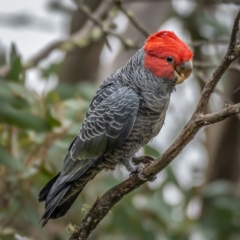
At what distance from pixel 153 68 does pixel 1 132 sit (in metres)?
0.92

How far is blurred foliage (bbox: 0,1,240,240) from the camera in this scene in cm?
239

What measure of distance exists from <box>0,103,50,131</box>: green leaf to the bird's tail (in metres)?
0.36

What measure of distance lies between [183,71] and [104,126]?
0.36 metres

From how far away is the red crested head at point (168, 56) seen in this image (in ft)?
6.09

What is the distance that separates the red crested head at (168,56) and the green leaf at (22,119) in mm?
579

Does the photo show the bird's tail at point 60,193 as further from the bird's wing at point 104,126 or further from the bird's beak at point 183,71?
the bird's beak at point 183,71

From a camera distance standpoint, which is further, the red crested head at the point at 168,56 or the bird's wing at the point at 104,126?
the bird's wing at the point at 104,126

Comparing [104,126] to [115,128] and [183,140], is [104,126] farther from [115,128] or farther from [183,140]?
[183,140]

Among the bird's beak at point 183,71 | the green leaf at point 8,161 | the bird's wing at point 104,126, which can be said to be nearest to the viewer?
the bird's beak at point 183,71

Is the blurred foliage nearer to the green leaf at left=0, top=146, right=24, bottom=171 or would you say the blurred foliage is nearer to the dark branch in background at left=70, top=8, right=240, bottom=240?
the green leaf at left=0, top=146, right=24, bottom=171

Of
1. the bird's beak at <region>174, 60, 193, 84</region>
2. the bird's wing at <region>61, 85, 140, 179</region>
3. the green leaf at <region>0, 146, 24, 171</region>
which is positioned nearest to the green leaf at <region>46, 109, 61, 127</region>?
the green leaf at <region>0, 146, 24, 171</region>

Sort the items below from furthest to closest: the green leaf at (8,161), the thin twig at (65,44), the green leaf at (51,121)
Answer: the thin twig at (65,44) → the green leaf at (51,121) → the green leaf at (8,161)

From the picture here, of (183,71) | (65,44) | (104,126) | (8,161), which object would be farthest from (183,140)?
(65,44)

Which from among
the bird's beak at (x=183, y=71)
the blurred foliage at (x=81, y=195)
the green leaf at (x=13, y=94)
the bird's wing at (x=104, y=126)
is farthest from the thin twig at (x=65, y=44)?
the bird's beak at (x=183, y=71)
